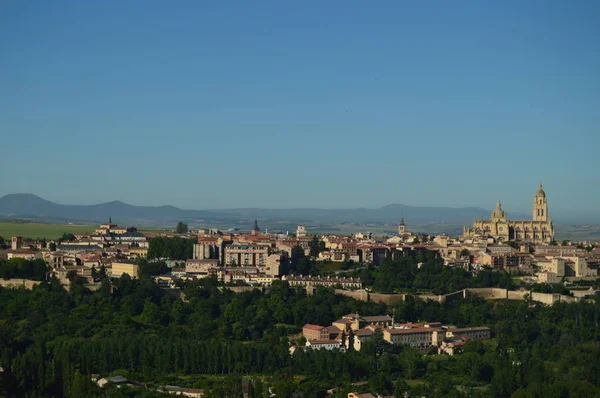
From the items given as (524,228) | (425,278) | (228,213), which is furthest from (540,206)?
(228,213)

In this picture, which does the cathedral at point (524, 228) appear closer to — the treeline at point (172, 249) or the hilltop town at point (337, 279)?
the hilltop town at point (337, 279)

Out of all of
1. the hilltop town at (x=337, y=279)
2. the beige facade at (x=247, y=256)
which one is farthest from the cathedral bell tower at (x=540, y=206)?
the beige facade at (x=247, y=256)

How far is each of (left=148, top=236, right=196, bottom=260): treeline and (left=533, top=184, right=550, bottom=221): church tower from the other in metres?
20.3

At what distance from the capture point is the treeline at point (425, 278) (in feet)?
130

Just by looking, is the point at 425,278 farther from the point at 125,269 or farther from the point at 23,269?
the point at 23,269

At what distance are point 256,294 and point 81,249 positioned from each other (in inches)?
498

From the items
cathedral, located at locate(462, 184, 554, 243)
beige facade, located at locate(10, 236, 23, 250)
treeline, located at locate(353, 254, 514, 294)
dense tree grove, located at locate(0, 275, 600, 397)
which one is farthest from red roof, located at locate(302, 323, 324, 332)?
cathedral, located at locate(462, 184, 554, 243)

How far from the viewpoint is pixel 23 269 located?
132ft

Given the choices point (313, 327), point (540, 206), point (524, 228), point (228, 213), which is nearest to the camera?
point (313, 327)

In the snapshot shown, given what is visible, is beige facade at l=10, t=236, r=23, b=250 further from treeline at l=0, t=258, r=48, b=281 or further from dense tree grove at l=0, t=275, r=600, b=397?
dense tree grove at l=0, t=275, r=600, b=397

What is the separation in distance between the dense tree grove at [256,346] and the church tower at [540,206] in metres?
20.8

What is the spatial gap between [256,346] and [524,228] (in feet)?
91.9

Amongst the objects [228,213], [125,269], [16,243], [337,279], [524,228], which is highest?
[228,213]

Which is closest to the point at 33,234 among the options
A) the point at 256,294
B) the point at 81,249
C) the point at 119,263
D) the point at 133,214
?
the point at 81,249
